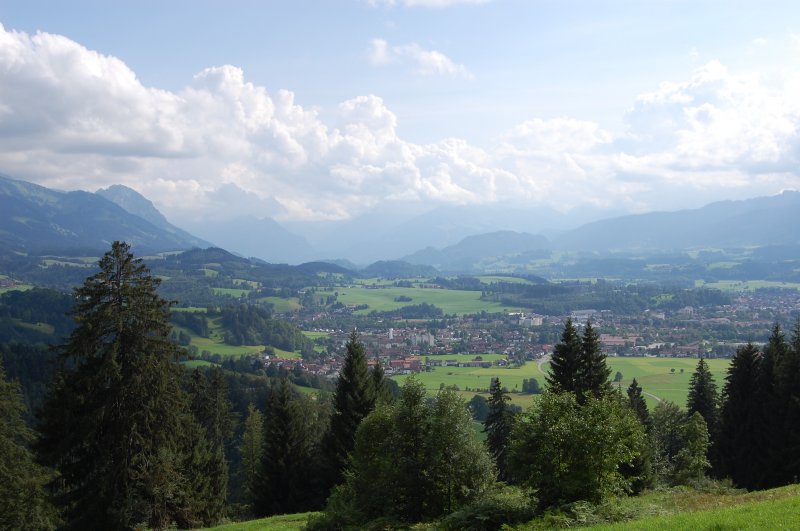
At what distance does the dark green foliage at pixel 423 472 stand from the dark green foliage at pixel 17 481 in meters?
16.1

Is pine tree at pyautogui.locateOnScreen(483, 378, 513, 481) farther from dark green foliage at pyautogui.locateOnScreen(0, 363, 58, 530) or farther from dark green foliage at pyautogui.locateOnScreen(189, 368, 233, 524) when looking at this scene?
dark green foliage at pyautogui.locateOnScreen(0, 363, 58, 530)

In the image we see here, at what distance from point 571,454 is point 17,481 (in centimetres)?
2622

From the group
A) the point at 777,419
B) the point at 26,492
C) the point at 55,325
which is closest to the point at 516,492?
the point at 777,419

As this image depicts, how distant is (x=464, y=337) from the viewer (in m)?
193

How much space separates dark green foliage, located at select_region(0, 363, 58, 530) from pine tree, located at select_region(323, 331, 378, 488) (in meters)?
15.0

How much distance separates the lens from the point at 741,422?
122ft

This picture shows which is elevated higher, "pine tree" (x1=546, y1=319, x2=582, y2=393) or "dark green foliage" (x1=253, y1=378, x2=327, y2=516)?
"pine tree" (x1=546, y1=319, x2=582, y2=393)

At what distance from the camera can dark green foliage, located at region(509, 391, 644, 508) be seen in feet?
58.0

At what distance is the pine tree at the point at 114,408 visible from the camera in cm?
2170

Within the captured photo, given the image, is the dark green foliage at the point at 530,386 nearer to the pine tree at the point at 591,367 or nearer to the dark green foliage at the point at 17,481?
the pine tree at the point at 591,367

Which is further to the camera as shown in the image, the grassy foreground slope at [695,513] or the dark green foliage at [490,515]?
the dark green foliage at [490,515]

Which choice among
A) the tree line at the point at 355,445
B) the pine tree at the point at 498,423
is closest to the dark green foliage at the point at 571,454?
the tree line at the point at 355,445

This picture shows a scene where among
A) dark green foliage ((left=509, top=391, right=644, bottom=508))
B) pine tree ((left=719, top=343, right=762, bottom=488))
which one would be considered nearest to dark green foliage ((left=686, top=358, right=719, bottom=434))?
pine tree ((left=719, top=343, right=762, bottom=488))

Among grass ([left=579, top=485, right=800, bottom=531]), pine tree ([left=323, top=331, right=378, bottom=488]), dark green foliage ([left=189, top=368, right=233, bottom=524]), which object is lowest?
dark green foliage ([left=189, top=368, right=233, bottom=524])
